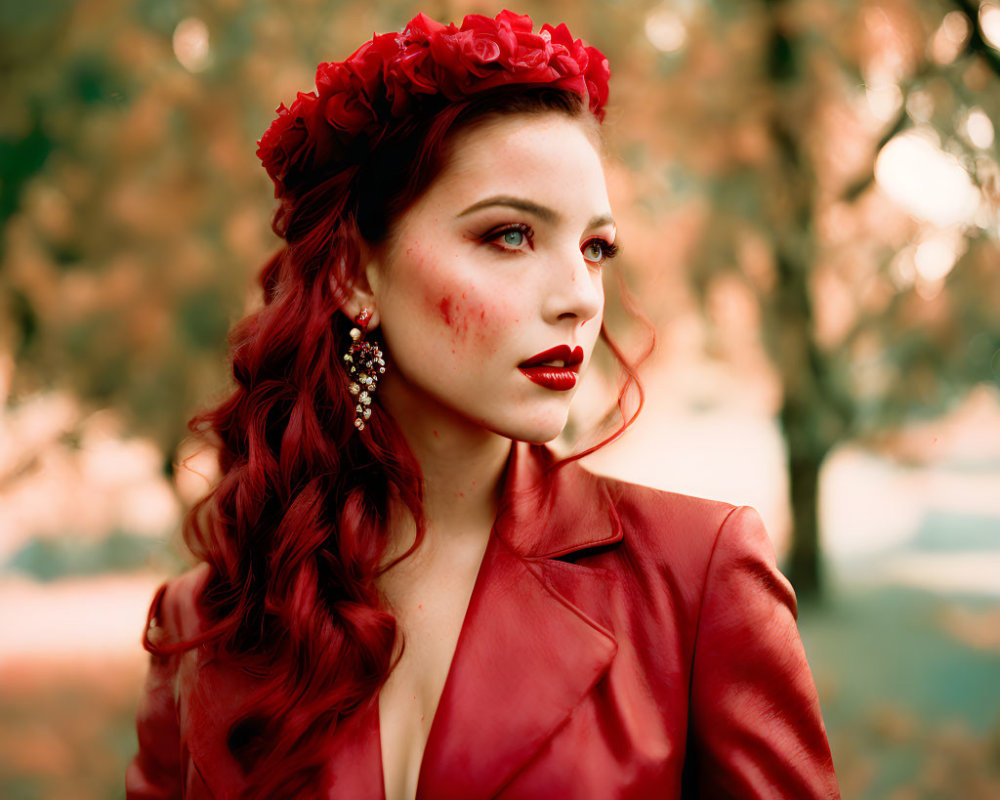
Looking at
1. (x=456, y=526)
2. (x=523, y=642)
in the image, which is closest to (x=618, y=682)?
(x=523, y=642)

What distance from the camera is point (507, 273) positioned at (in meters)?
1.48

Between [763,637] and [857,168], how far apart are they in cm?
485

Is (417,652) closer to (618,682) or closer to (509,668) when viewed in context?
(509,668)

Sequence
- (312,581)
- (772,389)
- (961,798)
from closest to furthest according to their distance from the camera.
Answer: (312,581) → (961,798) → (772,389)

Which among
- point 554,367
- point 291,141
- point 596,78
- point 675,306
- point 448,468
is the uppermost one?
point 675,306

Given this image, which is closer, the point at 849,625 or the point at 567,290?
the point at 567,290

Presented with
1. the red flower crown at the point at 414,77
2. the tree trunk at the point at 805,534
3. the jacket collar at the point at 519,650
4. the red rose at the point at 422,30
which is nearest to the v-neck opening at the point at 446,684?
the jacket collar at the point at 519,650

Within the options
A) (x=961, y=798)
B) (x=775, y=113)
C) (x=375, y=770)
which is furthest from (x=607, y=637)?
(x=961, y=798)

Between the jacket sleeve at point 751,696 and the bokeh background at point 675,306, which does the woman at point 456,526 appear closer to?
the jacket sleeve at point 751,696

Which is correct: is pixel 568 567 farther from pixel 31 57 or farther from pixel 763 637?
pixel 31 57

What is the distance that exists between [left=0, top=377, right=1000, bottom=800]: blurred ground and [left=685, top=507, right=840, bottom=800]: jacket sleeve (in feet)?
9.13

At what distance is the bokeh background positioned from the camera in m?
4.00

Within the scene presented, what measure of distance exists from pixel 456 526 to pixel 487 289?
501 mm

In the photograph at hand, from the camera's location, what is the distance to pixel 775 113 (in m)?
5.08
